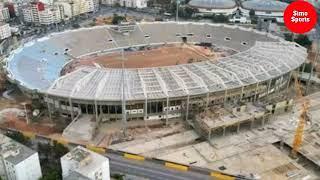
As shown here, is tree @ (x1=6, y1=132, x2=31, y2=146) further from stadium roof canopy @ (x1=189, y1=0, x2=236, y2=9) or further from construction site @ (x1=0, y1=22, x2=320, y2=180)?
stadium roof canopy @ (x1=189, y1=0, x2=236, y2=9)

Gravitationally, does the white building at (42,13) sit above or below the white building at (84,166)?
above

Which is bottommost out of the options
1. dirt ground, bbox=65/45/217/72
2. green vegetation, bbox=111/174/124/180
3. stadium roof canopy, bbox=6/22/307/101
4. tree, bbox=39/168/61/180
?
green vegetation, bbox=111/174/124/180

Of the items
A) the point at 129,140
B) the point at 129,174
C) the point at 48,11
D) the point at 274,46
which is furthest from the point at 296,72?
the point at 48,11

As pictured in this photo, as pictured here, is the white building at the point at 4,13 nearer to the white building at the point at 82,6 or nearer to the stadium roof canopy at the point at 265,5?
the white building at the point at 82,6

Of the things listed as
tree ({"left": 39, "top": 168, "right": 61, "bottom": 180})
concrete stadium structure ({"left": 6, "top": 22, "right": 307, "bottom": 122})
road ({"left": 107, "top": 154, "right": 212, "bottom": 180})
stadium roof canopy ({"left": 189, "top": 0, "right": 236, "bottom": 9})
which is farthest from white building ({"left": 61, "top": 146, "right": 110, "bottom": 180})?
stadium roof canopy ({"left": 189, "top": 0, "right": 236, "bottom": 9})

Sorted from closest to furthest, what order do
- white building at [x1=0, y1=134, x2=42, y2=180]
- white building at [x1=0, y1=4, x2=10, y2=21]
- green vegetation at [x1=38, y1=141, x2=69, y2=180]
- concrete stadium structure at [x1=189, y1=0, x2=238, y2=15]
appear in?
white building at [x1=0, y1=134, x2=42, y2=180] → green vegetation at [x1=38, y1=141, x2=69, y2=180] → white building at [x1=0, y1=4, x2=10, y2=21] → concrete stadium structure at [x1=189, y1=0, x2=238, y2=15]

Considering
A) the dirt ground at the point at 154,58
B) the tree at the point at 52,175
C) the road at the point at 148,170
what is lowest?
the road at the point at 148,170

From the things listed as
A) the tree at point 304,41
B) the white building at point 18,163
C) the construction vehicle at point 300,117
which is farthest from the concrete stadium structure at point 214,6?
the white building at point 18,163
